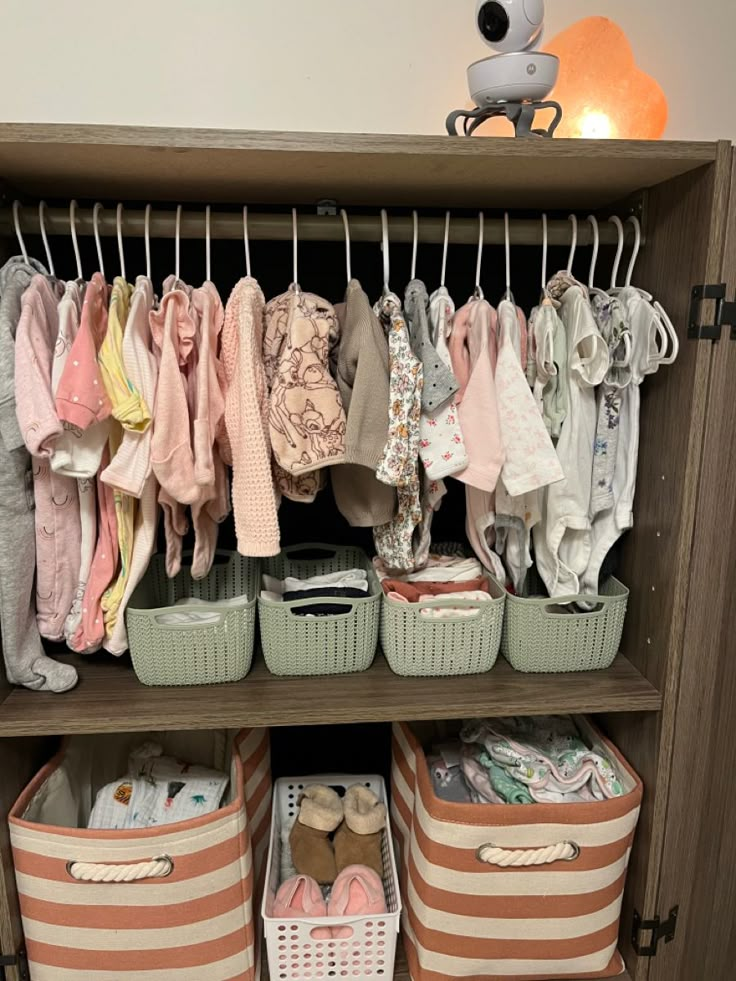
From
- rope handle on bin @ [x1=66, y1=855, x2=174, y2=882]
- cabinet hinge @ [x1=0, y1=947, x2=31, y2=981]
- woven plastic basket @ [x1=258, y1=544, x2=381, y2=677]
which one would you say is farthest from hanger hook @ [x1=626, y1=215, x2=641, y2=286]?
cabinet hinge @ [x1=0, y1=947, x2=31, y2=981]

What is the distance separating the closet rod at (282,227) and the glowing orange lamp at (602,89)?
44cm

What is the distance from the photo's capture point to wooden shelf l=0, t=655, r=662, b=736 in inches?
47.4

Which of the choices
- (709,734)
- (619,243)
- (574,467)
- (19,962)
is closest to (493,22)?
(619,243)

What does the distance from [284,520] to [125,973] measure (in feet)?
2.75

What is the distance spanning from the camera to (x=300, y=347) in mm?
1133

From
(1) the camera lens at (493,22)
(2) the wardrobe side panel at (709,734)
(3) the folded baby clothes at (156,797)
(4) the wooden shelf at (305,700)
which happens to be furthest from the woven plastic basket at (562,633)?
(1) the camera lens at (493,22)

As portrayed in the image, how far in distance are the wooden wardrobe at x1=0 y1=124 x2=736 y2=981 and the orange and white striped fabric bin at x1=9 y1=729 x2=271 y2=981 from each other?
0.05 m

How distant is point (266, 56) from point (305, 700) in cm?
139

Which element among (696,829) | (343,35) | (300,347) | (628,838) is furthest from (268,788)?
(343,35)

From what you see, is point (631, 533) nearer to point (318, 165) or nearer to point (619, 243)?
point (619, 243)

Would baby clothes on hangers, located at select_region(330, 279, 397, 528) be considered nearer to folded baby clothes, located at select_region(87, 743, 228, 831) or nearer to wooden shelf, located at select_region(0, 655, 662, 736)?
wooden shelf, located at select_region(0, 655, 662, 736)

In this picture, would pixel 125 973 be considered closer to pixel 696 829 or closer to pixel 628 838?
pixel 628 838

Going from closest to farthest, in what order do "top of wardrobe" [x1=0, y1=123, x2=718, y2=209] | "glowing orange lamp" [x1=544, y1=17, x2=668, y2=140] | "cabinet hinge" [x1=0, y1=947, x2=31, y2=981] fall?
"top of wardrobe" [x1=0, y1=123, x2=718, y2=209], "cabinet hinge" [x1=0, y1=947, x2=31, y2=981], "glowing orange lamp" [x1=544, y1=17, x2=668, y2=140]

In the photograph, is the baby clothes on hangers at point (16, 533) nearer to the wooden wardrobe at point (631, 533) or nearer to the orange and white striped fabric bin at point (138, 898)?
the wooden wardrobe at point (631, 533)
